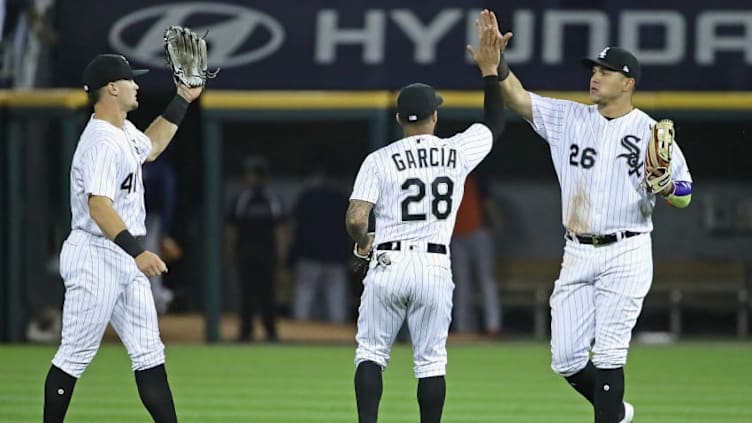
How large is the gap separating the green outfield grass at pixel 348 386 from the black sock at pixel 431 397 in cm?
190

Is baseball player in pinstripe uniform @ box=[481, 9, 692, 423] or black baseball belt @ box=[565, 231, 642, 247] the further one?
black baseball belt @ box=[565, 231, 642, 247]

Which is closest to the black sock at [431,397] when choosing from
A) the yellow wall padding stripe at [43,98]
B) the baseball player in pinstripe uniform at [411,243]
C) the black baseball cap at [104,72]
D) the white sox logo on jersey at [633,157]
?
the baseball player in pinstripe uniform at [411,243]

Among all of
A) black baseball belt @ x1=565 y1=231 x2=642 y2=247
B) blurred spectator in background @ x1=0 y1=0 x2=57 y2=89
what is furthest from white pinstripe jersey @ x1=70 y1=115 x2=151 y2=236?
blurred spectator in background @ x1=0 y1=0 x2=57 y2=89

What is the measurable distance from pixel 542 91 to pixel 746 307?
11.1 ft

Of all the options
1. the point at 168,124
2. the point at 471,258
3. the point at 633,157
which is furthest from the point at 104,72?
the point at 471,258

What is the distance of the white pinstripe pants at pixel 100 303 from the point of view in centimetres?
748

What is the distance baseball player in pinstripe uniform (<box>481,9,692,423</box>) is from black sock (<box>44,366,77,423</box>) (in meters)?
2.46

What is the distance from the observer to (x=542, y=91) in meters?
15.3

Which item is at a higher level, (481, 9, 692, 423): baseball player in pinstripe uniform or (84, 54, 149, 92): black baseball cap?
(84, 54, 149, 92): black baseball cap

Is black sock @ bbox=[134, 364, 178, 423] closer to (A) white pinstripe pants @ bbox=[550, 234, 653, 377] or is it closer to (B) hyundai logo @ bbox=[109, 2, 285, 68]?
(A) white pinstripe pants @ bbox=[550, 234, 653, 377]

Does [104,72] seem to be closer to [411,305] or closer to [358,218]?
[358,218]

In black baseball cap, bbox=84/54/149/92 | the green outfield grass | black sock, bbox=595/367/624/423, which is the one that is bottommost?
the green outfield grass

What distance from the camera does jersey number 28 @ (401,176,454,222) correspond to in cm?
752

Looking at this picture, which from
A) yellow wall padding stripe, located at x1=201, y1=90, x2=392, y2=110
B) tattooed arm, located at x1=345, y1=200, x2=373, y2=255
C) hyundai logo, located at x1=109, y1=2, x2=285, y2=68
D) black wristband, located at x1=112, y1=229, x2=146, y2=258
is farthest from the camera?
yellow wall padding stripe, located at x1=201, y1=90, x2=392, y2=110
